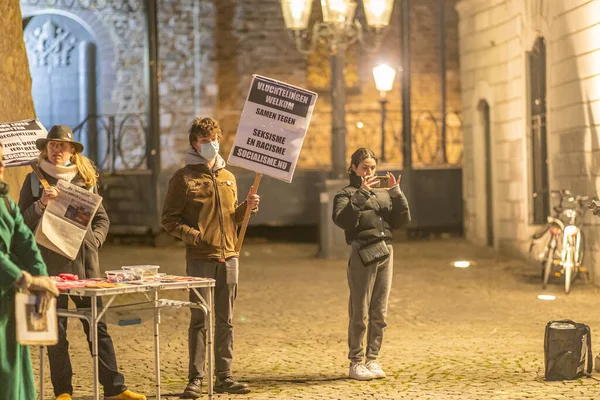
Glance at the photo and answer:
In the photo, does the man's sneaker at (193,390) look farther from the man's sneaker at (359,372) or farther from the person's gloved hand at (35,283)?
the person's gloved hand at (35,283)

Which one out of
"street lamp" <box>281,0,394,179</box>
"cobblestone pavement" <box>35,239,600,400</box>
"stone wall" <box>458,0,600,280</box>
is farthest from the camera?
"street lamp" <box>281,0,394,179</box>

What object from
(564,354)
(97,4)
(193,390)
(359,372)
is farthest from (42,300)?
(97,4)

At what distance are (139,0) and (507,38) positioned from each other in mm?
9302

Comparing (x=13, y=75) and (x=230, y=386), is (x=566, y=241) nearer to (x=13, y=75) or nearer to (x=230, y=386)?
(x=13, y=75)

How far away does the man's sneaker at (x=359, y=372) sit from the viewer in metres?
8.30

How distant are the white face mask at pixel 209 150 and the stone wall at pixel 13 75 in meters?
4.52

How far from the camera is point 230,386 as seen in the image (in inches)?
311

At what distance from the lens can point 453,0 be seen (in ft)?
85.6

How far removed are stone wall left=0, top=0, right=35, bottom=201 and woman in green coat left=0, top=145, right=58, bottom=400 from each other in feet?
19.5

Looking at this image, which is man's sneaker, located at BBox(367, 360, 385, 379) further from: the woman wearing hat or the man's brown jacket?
the woman wearing hat

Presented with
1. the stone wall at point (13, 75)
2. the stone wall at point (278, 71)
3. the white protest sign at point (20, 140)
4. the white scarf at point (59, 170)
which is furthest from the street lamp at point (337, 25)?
the white scarf at point (59, 170)

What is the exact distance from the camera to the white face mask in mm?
7695

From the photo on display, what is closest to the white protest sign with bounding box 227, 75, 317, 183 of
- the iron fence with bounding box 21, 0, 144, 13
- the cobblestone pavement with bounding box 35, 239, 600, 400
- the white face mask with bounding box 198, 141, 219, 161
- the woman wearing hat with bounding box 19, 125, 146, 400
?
the white face mask with bounding box 198, 141, 219, 161

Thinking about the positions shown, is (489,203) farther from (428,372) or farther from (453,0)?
(428,372)
